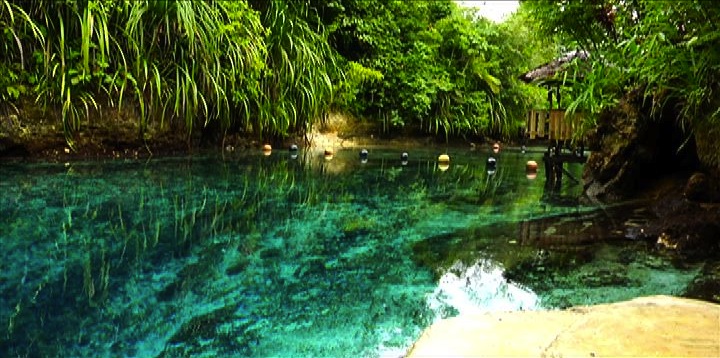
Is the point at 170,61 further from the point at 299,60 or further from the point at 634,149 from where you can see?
the point at 634,149

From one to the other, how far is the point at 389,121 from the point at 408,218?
8822 mm

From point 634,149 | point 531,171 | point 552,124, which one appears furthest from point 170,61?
point 634,149

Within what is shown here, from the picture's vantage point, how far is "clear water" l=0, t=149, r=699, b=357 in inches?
76.0

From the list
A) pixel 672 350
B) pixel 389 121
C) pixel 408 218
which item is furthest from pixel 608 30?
pixel 389 121

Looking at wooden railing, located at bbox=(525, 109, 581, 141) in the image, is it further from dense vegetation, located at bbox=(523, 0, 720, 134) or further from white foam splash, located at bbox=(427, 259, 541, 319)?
white foam splash, located at bbox=(427, 259, 541, 319)

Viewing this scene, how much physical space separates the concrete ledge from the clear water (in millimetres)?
305

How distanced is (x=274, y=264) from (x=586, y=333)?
1734 mm

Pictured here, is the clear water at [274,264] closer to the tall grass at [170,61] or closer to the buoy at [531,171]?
the tall grass at [170,61]

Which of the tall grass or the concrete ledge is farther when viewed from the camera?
the tall grass

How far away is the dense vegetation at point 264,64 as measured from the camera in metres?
5.93

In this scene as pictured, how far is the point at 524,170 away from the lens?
8.41 m

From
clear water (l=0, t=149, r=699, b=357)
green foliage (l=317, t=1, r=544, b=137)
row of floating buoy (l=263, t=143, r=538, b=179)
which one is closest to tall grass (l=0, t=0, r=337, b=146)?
row of floating buoy (l=263, t=143, r=538, b=179)

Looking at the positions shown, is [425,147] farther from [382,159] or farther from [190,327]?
[190,327]

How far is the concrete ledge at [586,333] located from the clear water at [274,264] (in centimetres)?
31
